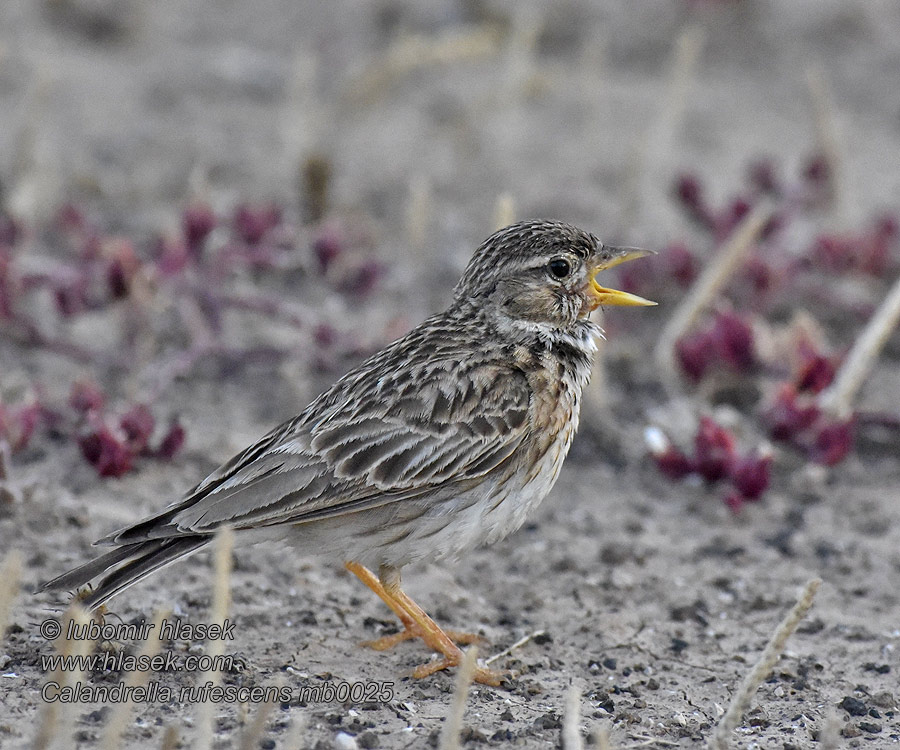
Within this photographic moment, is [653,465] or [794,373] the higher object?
[794,373]

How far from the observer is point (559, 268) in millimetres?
5379

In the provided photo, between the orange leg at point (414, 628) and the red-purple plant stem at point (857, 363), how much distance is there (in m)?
2.52

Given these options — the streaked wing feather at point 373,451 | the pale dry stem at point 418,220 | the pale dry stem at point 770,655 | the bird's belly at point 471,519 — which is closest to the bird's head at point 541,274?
the streaked wing feather at point 373,451

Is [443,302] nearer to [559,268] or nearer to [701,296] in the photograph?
[701,296]

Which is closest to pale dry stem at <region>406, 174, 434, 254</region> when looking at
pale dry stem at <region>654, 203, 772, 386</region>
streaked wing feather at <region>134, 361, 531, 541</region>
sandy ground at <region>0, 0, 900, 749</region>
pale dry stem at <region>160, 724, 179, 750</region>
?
sandy ground at <region>0, 0, 900, 749</region>

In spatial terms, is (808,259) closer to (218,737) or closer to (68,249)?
(68,249)

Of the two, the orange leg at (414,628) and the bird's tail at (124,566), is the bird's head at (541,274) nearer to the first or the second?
the orange leg at (414,628)

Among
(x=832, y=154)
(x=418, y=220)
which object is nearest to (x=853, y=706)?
(x=418, y=220)

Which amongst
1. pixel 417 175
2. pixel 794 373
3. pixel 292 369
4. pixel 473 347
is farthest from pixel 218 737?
pixel 417 175

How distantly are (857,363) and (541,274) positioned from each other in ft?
6.71

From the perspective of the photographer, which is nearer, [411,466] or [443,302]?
[411,466]

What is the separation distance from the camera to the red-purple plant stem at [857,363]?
6.49 m

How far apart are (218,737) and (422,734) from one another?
2.13ft

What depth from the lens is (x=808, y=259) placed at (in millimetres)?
8125
